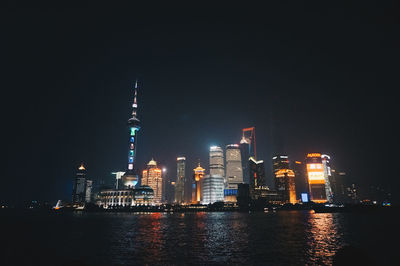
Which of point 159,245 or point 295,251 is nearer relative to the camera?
point 295,251

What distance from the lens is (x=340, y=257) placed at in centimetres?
1130

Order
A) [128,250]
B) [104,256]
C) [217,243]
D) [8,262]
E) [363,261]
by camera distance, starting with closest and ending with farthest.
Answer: [363,261] → [8,262] → [104,256] → [128,250] → [217,243]

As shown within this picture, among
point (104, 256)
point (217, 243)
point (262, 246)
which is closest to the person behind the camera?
point (104, 256)

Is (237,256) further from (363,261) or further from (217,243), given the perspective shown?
(363,261)

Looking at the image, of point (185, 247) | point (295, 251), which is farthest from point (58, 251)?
point (295, 251)

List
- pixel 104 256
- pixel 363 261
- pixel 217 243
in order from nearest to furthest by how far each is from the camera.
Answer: pixel 363 261 → pixel 104 256 → pixel 217 243

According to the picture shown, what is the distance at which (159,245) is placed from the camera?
40438 millimetres

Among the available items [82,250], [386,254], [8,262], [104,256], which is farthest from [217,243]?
[8,262]

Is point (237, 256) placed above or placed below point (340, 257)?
below

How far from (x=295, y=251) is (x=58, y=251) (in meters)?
33.7

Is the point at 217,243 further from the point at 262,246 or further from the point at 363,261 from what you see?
the point at 363,261

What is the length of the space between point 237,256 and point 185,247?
9769mm

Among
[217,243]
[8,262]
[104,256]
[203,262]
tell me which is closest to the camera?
[203,262]

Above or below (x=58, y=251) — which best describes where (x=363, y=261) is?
above
